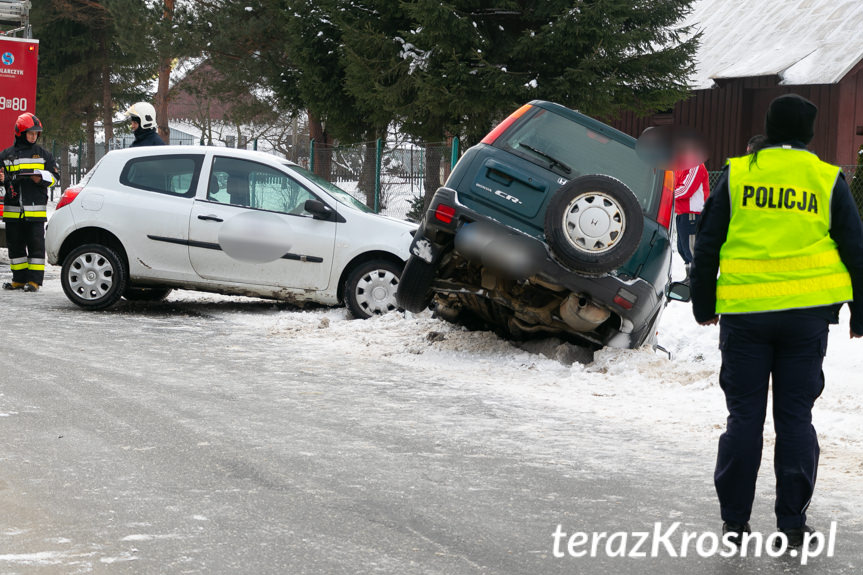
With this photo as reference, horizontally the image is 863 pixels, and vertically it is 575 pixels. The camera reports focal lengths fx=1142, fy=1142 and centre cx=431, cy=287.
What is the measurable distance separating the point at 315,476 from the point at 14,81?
13.4 metres

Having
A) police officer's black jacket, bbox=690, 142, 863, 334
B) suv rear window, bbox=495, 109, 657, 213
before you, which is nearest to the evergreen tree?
suv rear window, bbox=495, 109, 657, 213

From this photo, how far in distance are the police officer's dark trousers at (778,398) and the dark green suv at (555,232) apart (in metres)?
3.50

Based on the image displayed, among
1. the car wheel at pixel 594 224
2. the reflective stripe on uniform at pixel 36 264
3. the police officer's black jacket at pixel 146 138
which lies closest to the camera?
the car wheel at pixel 594 224

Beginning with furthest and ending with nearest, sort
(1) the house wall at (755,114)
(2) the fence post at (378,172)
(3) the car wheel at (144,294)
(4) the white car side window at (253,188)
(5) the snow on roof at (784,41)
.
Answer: (1) the house wall at (755,114)
(5) the snow on roof at (784,41)
(2) the fence post at (378,172)
(3) the car wheel at (144,294)
(4) the white car side window at (253,188)

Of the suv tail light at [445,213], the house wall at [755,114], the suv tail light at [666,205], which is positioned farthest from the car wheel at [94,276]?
the house wall at [755,114]

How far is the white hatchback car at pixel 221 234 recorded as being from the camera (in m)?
11.2

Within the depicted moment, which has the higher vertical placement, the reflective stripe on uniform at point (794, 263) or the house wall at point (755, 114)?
the house wall at point (755, 114)

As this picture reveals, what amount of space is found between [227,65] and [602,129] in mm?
20596

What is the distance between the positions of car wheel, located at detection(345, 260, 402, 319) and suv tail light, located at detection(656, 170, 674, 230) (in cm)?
334

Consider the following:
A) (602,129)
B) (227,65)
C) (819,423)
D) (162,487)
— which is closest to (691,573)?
(162,487)

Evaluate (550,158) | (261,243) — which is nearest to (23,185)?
(261,243)

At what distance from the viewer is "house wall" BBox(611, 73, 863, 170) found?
80.5 feet

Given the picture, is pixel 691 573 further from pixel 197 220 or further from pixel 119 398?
pixel 197 220

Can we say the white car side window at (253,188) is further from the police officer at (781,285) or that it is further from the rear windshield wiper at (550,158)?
the police officer at (781,285)
